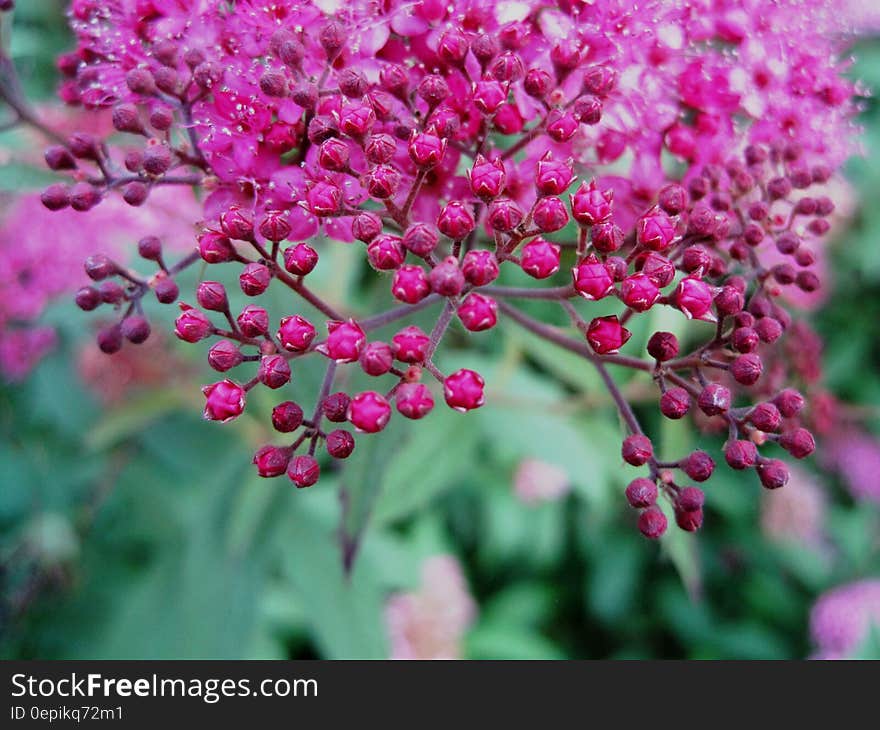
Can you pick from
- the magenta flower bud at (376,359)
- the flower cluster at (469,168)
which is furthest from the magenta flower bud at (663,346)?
the magenta flower bud at (376,359)

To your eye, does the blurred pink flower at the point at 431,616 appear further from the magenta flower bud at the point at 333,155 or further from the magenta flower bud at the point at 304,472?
the magenta flower bud at the point at 333,155

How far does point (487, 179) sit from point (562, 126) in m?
0.12

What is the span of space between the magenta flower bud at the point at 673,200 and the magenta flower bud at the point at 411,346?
0.34m

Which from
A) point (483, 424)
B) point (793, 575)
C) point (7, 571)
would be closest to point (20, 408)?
point (7, 571)

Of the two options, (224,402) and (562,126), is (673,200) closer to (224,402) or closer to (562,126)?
(562,126)

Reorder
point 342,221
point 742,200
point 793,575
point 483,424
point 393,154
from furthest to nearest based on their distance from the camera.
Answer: point 793,575, point 483,424, point 742,200, point 342,221, point 393,154

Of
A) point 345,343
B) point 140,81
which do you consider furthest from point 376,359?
point 140,81

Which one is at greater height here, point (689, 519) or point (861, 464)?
point (689, 519)

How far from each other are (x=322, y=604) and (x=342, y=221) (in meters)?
1.04

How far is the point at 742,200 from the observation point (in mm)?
1100

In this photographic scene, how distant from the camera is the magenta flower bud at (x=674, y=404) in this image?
2.94 feet

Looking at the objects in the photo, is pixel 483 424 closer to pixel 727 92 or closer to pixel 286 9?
pixel 727 92

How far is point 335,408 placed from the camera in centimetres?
85

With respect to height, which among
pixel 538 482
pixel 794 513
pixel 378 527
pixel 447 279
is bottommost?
pixel 538 482
